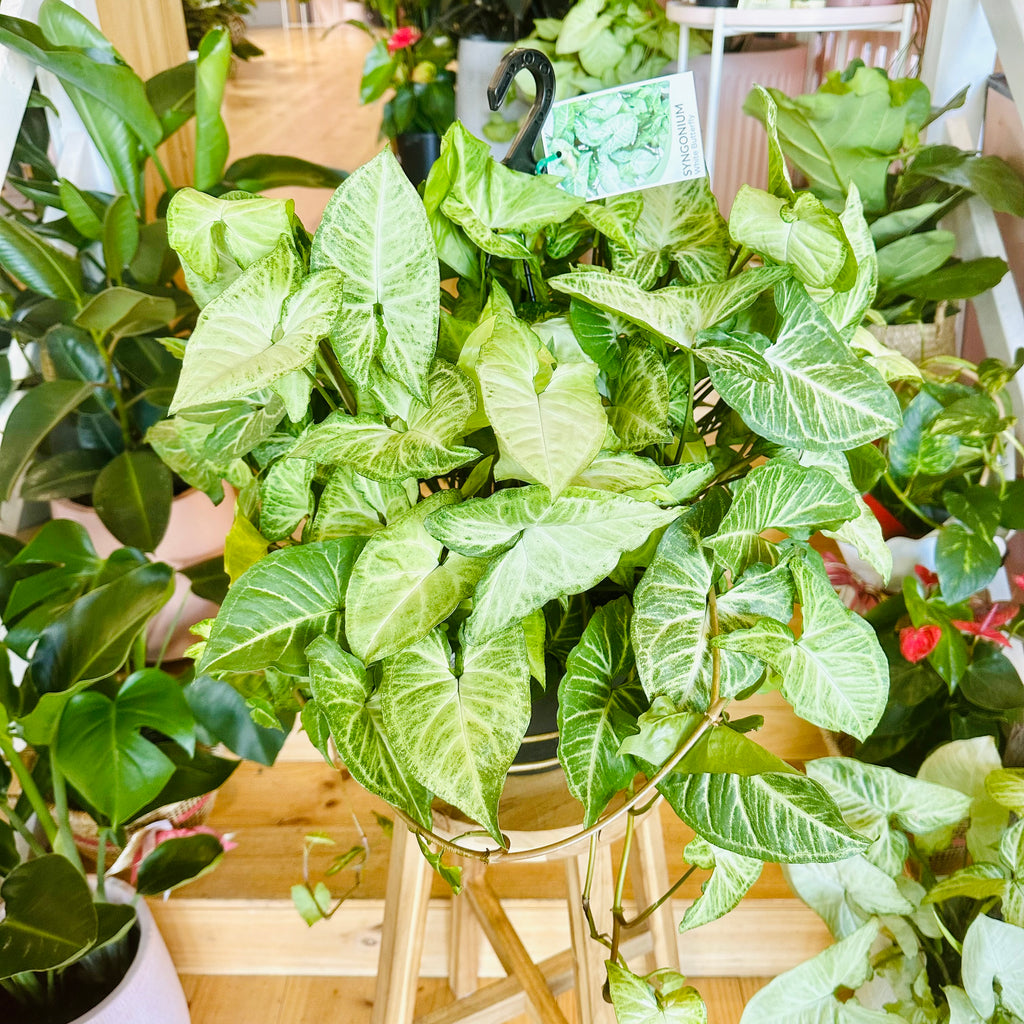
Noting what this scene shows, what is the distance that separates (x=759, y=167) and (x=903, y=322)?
1.23m

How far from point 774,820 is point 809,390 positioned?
0.77ft

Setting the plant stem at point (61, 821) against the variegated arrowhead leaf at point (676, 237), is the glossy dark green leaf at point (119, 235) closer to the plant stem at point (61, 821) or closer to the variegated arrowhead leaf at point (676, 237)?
the plant stem at point (61, 821)

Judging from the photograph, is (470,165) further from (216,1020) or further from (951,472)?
(216,1020)

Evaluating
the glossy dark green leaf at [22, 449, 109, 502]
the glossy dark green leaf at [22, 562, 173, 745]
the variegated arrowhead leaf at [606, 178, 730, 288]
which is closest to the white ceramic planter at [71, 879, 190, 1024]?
the glossy dark green leaf at [22, 562, 173, 745]

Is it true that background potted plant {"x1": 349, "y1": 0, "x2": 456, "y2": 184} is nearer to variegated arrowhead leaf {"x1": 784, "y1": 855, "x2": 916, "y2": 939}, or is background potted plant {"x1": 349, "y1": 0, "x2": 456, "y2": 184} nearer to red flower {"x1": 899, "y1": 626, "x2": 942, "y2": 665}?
red flower {"x1": 899, "y1": 626, "x2": 942, "y2": 665}

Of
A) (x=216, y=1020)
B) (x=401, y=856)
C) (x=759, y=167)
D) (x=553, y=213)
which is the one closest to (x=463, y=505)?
(x=553, y=213)

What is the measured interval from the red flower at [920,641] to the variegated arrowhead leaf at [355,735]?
2.04 ft

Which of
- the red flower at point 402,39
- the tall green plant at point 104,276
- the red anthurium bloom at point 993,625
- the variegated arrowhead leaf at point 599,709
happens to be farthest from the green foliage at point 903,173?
the red flower at point 402,39

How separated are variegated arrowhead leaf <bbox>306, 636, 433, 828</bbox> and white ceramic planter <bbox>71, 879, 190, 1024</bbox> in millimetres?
620

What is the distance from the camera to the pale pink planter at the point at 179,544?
138cm

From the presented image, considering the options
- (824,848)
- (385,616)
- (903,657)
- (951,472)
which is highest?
(385,616)

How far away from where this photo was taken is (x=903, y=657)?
1057 mm

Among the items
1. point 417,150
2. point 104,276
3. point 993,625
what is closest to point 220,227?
point 993,625

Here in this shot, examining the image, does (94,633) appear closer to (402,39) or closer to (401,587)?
(401,587)
